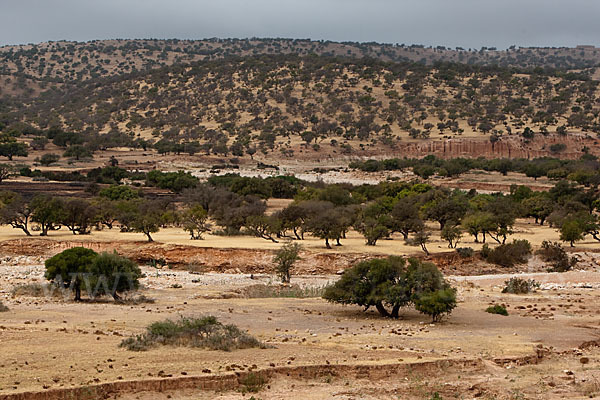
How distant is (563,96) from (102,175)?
8280 cm

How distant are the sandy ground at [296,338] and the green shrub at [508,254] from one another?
796 cm

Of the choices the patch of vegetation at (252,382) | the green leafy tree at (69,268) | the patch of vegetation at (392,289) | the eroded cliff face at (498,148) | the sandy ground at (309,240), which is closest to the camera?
the patch of vegetation at (252,382)

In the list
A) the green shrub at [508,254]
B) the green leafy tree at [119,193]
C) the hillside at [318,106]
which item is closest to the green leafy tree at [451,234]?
the green shrub at [508,254]

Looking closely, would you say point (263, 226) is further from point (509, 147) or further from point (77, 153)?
point (509, 147)

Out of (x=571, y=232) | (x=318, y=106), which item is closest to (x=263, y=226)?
(x=571, y=232)

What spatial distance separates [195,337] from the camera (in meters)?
21.3

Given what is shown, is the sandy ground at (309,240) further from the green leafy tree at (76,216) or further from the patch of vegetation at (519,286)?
the patch of vegetation at (519,286)

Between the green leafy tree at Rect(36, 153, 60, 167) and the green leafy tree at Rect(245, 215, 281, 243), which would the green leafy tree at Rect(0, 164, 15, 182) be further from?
the green leafy tree at Rect(245, 215, 281, 243)

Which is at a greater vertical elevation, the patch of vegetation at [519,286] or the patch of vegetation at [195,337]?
the patch of vegetation at [195,337]

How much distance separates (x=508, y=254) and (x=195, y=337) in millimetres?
26151

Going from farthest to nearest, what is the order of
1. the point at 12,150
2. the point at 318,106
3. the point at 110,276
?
the point at 318,106 < the point at 12,150 < the point at 110,276

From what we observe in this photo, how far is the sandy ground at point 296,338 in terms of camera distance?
17906 mm

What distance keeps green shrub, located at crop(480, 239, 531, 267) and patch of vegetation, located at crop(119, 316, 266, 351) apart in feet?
79.2

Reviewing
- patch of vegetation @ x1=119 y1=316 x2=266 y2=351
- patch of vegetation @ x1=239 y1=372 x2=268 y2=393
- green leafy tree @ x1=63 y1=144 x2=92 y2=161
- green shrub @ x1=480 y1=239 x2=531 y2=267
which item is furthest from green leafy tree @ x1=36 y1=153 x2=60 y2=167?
patch of vegetation @ x1=239 y1=372 x2=268 y2=393
